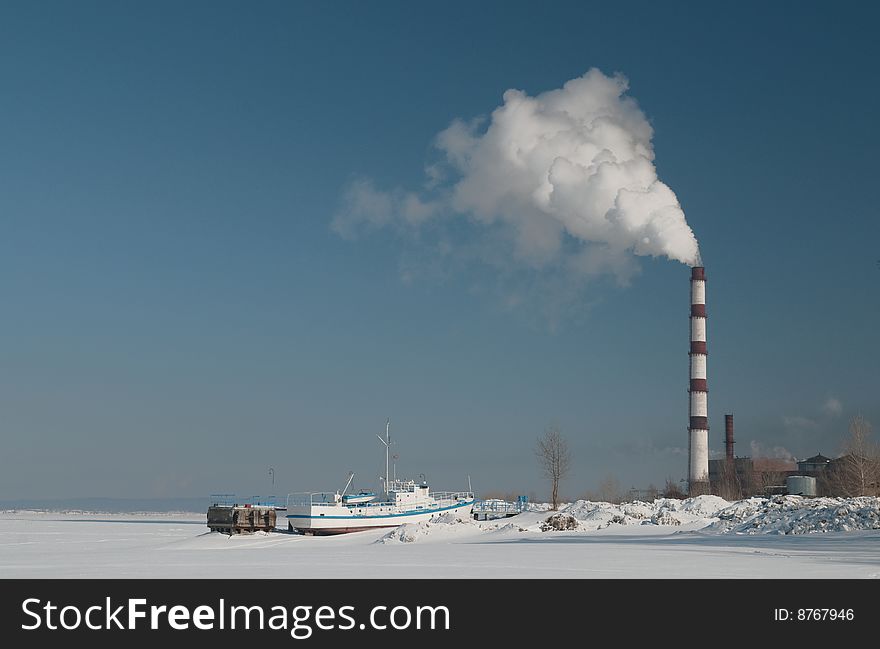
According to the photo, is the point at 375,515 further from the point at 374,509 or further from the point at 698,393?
the point at 698,393

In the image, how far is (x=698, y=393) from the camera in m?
98.2

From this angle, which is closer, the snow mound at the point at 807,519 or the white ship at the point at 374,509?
the snow mound at the point at 807,519

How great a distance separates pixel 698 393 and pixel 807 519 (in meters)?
60.9

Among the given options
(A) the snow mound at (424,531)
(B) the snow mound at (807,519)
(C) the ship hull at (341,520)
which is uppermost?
(B) the snow mound at (807,519)

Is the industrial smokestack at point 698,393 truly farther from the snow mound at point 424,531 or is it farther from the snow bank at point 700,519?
the snow mound at point 424,531

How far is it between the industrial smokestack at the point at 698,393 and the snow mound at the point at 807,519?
5473 centimetres

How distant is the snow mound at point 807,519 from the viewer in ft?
120

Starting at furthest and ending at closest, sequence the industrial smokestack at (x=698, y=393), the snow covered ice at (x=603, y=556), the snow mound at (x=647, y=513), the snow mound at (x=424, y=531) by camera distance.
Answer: the industrial smokestack at (x=698, y=393) → the snow mound at (x=647, y=513) → the snow mound at (x=424, y=531) → the snow covered ice at (x=603, y=556)

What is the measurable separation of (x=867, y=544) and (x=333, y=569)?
1897cm

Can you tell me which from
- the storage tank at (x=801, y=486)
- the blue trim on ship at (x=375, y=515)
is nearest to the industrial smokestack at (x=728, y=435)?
the storage tank at (x=801, y=486)
